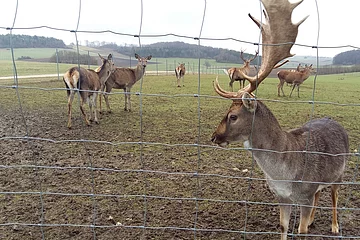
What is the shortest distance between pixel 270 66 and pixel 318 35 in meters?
0.62

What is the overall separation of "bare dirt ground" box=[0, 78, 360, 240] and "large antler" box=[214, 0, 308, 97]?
99 cm

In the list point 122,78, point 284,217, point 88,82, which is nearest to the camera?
point 284,217

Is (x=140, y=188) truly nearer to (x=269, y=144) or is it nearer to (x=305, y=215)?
(x=269, y=144)

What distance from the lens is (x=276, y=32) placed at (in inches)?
106

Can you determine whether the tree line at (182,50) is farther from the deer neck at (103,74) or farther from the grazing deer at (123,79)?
the grazing deer at (123,79)

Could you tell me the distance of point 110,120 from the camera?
799 cm

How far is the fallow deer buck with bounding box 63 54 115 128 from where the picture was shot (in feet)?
23.0

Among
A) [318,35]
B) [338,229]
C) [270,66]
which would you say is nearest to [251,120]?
[270,66]

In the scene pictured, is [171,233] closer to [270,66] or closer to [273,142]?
[273,142]

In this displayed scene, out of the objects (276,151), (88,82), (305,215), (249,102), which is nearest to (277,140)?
(276,151)

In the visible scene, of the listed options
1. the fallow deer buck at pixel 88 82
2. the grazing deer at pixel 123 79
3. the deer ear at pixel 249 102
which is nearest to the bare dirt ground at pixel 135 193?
the deer ear at pixel 249 102

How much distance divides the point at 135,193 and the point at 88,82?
4.62m

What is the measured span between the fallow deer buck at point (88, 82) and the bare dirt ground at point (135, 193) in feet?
3.13

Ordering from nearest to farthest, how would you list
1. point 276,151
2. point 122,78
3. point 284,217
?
point 276,151
point 284,217
point 122,78
